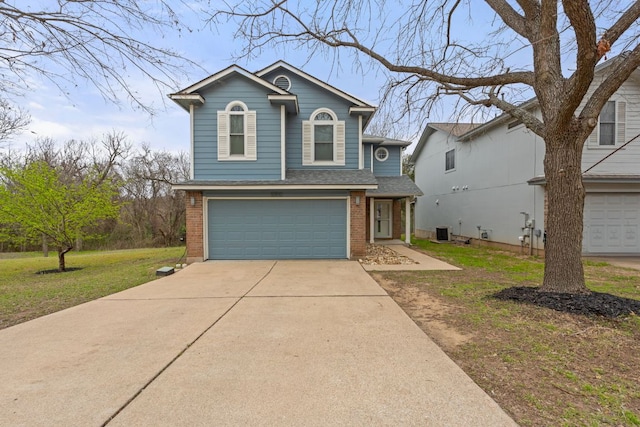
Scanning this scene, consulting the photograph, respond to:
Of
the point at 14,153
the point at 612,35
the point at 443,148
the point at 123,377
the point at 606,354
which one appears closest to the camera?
the point at 123,377

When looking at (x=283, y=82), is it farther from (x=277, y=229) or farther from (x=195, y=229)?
(x=195, y=229)

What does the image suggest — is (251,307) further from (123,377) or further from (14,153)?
(14,153)

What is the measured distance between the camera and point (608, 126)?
1082 centimetres

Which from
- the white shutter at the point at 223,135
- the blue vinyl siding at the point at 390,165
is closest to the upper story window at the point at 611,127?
the blue vinyl siding at the point at 390,165

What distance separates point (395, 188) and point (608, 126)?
25.3 feet

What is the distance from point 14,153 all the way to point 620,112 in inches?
1392

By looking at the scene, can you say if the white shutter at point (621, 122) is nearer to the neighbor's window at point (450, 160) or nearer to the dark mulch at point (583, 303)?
the neighbor's window at point (450, 160)

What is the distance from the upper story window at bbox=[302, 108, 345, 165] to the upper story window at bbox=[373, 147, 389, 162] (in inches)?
190

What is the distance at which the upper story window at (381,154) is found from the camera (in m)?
15.2

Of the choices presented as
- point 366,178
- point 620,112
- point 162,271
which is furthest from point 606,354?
point 620,112

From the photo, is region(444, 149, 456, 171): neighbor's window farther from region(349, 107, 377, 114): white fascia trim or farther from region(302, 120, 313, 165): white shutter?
region(302, 120, 313, 165): white shutter

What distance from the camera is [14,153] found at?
22.5 meters

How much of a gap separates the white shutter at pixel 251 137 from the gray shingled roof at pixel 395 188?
549 centimetres

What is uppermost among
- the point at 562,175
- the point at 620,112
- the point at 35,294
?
the point at 620,112
